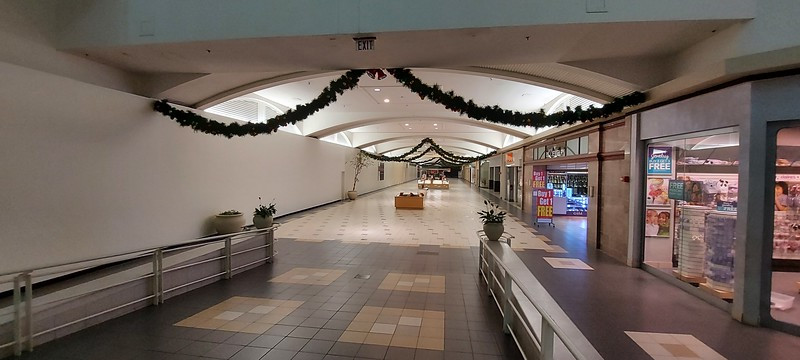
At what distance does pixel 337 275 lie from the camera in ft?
18.0

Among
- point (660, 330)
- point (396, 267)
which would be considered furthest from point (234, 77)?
point (660, 330)

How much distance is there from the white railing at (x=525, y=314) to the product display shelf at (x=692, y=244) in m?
2.26

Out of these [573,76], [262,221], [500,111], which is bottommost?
[262,221]

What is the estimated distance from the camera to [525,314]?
9.95ft

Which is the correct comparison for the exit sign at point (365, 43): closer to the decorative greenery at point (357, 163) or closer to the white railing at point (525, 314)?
the white railing at point (525, 314)

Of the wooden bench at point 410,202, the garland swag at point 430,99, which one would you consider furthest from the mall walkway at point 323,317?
the wooden bench at point 410,202

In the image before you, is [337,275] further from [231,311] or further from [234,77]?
[234,77]

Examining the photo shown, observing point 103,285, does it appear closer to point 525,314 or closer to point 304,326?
point 304,326

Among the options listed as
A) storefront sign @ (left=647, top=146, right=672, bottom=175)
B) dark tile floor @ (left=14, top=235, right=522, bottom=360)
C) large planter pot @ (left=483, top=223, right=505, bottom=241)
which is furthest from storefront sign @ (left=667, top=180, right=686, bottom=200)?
dark tile floor @ (left=14, top=235, right=522, bottom=360)

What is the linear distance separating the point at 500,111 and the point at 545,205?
591cm

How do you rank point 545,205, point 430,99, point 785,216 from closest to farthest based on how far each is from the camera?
1. point 785,216
2. point 430,99
3. point 545,205

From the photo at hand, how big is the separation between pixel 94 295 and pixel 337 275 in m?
2.96

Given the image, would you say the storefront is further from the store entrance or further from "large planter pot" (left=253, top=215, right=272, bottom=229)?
"large planter pot" (left=253, top=215, right=272, bottom=229)

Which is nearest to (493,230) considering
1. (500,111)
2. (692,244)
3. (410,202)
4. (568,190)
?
(500,111)
